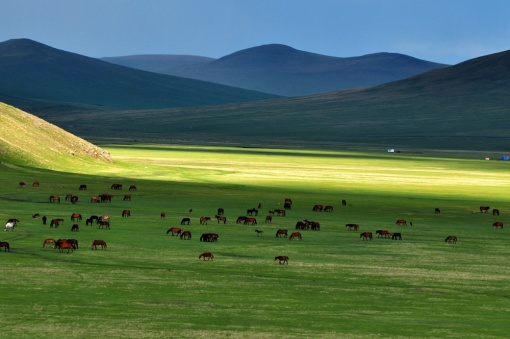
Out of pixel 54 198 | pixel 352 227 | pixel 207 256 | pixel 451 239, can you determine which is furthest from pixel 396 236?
pixel 54 198

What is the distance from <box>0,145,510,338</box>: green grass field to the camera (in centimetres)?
2305

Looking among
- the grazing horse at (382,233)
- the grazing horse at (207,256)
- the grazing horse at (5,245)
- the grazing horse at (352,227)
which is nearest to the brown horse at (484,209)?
the grazing horse at (352,227)

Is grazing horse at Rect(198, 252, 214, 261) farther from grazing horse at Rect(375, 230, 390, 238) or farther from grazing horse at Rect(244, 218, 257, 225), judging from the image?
grazing horse at Rect(244, 218, 257, 225)

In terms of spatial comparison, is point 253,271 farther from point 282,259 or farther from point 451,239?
point 451,239

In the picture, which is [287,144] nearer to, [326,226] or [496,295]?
Result: [326,226]

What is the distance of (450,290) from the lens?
28750mm

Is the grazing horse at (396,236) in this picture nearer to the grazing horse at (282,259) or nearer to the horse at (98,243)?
the grazing horse at (282,259)

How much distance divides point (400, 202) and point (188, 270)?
32.4 meters

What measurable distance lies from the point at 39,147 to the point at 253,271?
60.9 metres

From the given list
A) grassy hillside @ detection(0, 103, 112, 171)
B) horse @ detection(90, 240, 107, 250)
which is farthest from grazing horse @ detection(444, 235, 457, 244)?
grassy hillside @ detection(0, 103, 112, 171)

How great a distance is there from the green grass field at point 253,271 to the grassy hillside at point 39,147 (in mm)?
16513

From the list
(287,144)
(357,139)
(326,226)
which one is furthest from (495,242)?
(357,139)

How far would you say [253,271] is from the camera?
3156 cm

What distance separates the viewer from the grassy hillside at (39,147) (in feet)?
278
